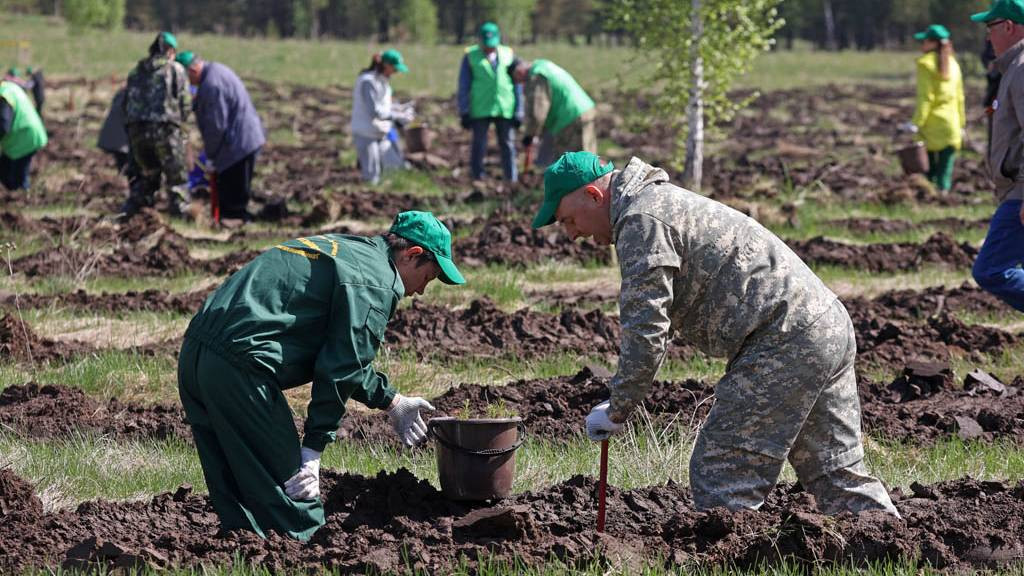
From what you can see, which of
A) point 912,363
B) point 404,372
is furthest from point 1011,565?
point 404,372

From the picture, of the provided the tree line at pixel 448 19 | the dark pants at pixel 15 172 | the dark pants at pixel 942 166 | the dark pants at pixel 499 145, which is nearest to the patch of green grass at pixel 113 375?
the dark pants at pixel 499 145

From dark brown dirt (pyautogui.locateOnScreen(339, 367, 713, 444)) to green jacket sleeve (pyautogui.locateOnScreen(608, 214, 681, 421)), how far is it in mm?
1909

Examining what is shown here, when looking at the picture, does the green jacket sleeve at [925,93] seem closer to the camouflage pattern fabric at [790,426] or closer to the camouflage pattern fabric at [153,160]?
the camouflage pattern fabric at [153,160]

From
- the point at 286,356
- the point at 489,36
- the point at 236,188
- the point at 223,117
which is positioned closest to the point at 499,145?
the point at 489,36

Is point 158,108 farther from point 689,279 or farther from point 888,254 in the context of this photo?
point 689,279

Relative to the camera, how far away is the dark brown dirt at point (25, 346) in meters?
7.52

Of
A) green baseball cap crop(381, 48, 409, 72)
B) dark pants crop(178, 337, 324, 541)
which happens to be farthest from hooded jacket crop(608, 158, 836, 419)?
green baseball cap crop(381, 48, 409, 72)

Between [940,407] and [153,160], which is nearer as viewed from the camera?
[940,407]

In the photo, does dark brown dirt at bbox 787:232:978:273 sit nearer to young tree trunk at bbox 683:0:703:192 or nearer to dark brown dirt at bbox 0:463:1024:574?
young tree trunk at bbox 683:0:703:192

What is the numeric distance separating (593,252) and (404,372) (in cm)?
383

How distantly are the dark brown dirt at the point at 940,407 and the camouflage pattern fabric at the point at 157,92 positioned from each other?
7.43 meters

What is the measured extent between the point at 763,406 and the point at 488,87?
33.9ft

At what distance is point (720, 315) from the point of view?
165 inches

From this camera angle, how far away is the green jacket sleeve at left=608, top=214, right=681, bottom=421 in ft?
13.2
